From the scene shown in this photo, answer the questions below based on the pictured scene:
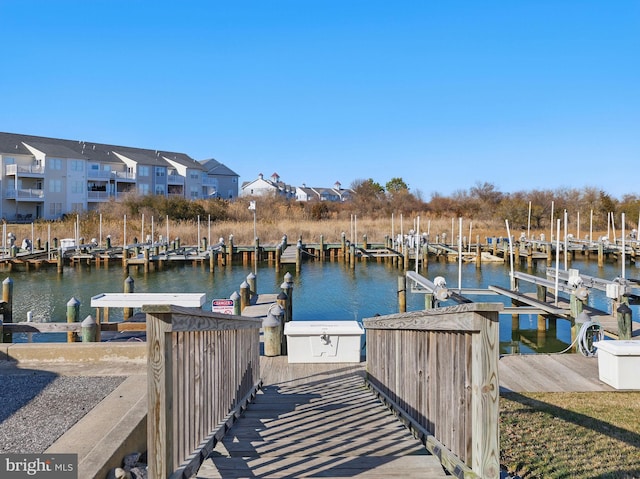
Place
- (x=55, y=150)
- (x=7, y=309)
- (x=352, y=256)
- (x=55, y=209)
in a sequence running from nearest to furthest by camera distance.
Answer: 1. (x=7, y=309)
2. (x=352, y=256)
3. (x=55, y=209)
4. (x=55, y=150)

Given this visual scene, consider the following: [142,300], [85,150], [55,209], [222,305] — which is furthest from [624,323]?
[85,150]

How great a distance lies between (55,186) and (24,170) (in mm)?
3299

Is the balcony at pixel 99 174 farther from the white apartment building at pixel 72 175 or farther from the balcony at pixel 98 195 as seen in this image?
the balcony at pixel 98 195

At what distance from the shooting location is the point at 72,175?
5709cm

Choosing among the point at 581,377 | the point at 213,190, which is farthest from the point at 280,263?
the point at 213,190

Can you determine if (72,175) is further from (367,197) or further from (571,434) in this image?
(571,434)

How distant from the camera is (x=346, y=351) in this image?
9391 millimetres

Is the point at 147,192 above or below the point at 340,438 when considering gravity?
above

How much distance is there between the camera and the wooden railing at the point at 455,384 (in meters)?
3.07

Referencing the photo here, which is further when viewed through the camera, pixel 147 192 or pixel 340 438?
pixel 147 192

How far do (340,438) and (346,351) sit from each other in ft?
16.1

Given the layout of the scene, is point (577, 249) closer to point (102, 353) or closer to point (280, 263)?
point (280, 263)

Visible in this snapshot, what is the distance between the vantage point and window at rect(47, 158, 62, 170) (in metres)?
55.1

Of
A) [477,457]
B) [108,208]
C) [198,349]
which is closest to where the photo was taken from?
[477,457]
